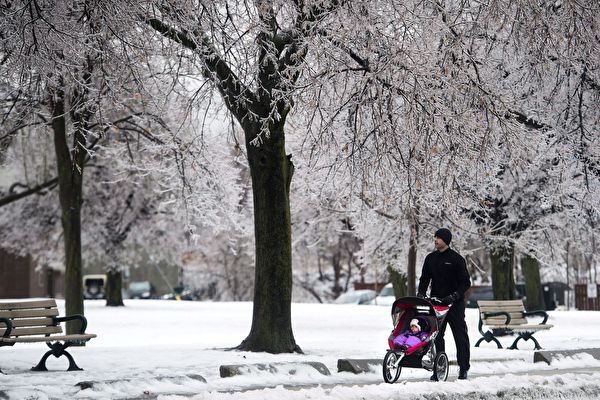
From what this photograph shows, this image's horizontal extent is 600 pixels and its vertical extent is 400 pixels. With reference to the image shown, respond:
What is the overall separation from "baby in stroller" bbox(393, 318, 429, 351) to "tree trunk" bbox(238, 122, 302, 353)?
4375 mm

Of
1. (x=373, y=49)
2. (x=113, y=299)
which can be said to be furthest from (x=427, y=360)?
(x=113, y=299)

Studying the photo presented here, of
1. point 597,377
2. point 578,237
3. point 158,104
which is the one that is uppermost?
point 158,104

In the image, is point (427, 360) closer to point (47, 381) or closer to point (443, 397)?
point (443, 397)

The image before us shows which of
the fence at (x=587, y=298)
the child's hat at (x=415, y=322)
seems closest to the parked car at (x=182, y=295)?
the fence at (x=587, y=298)

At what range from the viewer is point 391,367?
12016mm

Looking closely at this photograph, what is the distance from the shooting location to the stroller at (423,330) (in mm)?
12055

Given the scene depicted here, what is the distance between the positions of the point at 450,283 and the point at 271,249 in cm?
437

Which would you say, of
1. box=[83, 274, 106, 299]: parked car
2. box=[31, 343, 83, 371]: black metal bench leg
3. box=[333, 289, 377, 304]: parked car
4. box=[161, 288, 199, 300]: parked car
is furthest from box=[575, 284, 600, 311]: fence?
box=[31, 343, 83, 371]: black metal bench leg

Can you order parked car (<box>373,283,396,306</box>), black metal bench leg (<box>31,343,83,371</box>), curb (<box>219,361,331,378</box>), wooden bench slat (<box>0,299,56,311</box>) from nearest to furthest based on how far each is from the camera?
curb (<box>219,361,331,378</box>)
black metal bench leg (<box>31,343,83,371</box>)
wooden bench slat (<box>0,299,56,311</box>)
parked car (<box>373,283,396,306</box>)

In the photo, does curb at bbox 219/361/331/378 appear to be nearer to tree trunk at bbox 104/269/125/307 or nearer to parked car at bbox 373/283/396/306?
tree trunk at bbox 104/269/125/307

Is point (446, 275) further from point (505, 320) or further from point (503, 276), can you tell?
point (503, 276)

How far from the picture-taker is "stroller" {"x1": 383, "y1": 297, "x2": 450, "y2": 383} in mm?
12055

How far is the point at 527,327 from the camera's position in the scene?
61.7ft

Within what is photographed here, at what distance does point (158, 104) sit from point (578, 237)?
13401mm
